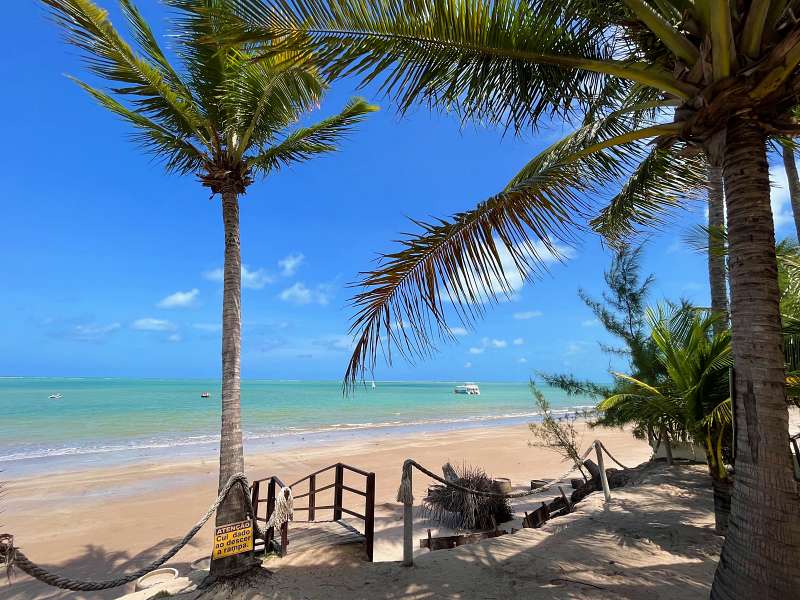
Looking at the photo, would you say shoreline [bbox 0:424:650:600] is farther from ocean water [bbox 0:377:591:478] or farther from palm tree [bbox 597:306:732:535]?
palm tree [bbox 597:306:732:535]

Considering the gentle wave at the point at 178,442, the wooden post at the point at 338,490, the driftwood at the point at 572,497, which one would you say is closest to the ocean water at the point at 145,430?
the gentle wave at the point at 178,442

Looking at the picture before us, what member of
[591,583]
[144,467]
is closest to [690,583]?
[591,583]

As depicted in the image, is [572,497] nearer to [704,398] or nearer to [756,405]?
[704,398]

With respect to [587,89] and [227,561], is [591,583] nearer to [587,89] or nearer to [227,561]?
[227,561]

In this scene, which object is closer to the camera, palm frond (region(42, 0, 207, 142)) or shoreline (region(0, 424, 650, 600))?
palm frond (region(42, 0, 207, 142))

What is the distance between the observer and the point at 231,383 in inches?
233

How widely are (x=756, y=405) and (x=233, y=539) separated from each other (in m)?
5.17

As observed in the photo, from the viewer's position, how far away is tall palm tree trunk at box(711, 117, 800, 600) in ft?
8.82

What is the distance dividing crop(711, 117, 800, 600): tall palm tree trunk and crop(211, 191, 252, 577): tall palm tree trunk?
4883mm

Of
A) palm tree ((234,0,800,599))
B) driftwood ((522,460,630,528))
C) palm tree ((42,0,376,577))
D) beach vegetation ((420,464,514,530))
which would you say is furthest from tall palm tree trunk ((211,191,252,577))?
driftwood ((522,460,630,528))

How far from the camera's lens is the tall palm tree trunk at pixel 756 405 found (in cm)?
269

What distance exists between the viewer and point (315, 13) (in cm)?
336

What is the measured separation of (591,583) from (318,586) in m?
2.64

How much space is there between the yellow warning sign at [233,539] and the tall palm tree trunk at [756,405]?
14.8 ft
